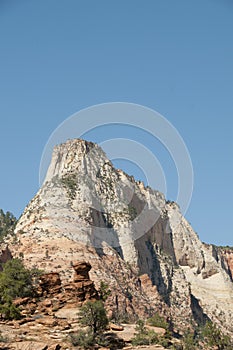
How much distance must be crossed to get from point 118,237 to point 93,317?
60.4 metres

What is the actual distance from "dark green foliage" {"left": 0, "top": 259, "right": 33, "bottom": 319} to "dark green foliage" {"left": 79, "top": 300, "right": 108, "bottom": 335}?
5192 millimetres

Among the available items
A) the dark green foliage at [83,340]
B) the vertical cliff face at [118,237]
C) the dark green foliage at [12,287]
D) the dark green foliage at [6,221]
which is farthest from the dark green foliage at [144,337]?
the dark green foliage at [6,221]

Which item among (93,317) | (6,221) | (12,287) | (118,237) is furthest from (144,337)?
(6,221)

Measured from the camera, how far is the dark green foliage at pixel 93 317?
4381 cm

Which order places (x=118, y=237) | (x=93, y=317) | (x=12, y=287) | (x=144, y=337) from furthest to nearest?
(x=118, y=237)
(x=12, y=287)
(x=144, y=337)
(x=93, y=317)

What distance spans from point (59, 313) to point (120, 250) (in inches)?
2186

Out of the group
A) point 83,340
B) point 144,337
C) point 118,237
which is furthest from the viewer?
point 118,237

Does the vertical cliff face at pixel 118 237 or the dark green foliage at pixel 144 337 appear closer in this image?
the dark green foliage at pixel 144 337

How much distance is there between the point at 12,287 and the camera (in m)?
54.0

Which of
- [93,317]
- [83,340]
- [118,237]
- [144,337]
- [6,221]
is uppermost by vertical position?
[6,221]

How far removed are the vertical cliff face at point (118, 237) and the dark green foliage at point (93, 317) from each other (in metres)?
28.9

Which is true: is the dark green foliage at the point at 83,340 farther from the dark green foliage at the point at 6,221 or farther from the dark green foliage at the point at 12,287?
the dark green foliage at the point at 6,221

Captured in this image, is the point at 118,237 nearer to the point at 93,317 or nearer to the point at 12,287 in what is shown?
the point at 12,287

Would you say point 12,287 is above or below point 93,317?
above
